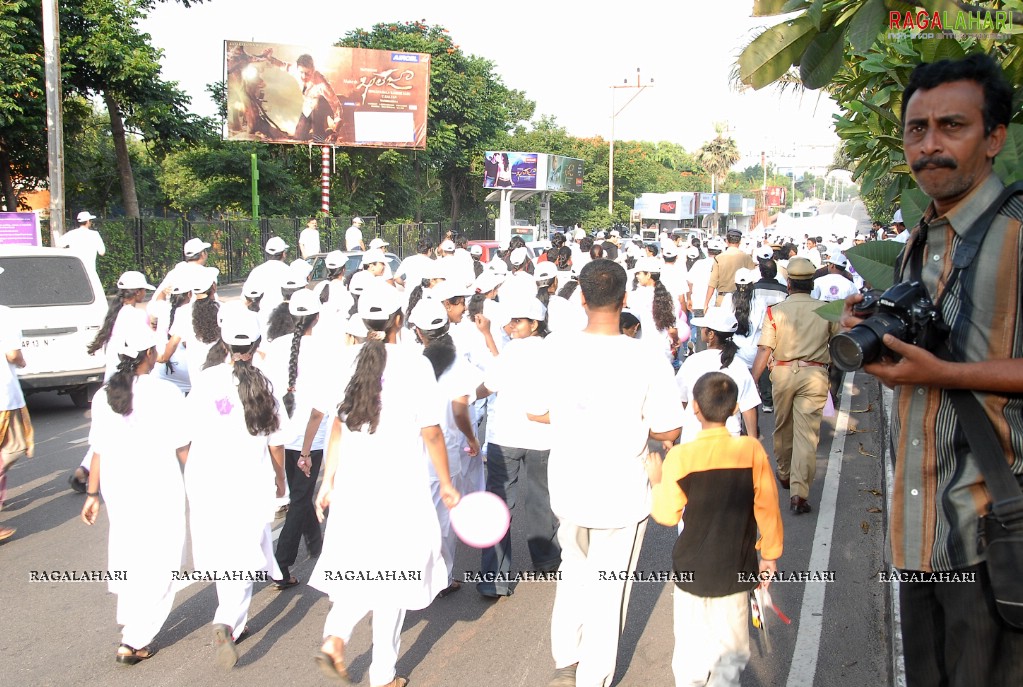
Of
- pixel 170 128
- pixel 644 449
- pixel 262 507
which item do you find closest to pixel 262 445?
pixel 262 507

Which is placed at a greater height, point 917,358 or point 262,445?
point 917,358

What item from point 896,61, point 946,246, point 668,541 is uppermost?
point 896,61

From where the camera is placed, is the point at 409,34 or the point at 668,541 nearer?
the point at 668,541

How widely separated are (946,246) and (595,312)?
1.98 m

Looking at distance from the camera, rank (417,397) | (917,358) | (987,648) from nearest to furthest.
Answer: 1. (917,358)
2. (987,648)
3. (417,397)

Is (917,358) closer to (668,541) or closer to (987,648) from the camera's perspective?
(987,648)

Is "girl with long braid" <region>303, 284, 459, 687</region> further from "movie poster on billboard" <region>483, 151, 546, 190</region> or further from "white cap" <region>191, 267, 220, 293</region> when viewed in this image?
"movie poster on billboard" <region>483, 151, 546, 190</region>

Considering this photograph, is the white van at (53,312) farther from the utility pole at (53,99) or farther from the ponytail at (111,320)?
the utility pole at (53,99)

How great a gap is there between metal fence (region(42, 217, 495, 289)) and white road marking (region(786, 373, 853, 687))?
58.7 ft

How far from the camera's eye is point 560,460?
14.0 ft

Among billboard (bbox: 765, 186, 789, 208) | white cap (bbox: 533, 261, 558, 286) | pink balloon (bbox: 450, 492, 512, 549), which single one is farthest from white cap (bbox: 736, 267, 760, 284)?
billboard (bbox: 765, 186, 789, 208)

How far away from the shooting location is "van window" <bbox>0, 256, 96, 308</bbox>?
10.8 m

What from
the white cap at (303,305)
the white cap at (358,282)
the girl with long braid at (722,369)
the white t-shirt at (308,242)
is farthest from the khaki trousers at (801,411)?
the white t-shirt at (308,242)

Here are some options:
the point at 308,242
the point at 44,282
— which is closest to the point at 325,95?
the point at 308,242
